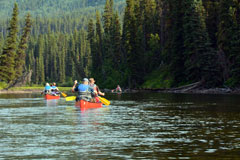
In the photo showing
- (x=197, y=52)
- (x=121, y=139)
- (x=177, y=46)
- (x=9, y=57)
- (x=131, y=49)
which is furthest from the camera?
(x=9, y=57)

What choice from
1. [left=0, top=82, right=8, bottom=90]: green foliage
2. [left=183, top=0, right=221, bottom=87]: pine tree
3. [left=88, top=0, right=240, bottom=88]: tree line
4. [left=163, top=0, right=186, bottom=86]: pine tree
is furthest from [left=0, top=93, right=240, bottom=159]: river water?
[left=0, top=82, right=8, bottom=90]: green foliage

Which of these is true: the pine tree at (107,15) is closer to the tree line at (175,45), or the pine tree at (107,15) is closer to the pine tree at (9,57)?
the tree line at (175,45)

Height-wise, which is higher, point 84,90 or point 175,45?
point 175,45

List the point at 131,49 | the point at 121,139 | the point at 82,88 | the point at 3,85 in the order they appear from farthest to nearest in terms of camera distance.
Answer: the point at 3,85
the point at 131,49
the point at 82,88
the point at 121,139

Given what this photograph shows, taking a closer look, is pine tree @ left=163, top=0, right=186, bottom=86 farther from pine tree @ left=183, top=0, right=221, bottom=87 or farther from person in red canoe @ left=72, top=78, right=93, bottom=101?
person in red canoe @ left=72, top=78, right=93, bottom=101

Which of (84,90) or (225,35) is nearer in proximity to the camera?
(84,90)

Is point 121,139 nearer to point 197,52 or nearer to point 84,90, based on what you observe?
point 84,90

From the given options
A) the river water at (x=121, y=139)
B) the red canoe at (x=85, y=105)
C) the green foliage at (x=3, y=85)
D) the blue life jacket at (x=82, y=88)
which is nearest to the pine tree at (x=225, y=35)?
the red canoe at (x=85, y=105)

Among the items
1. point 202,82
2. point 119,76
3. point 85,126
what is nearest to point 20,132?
point 85,126

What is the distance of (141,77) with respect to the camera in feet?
304

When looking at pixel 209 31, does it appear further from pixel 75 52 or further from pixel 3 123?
pixel 75 52

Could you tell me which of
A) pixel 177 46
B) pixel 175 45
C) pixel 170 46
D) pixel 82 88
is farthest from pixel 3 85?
pixel 82 88

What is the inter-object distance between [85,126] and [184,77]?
5376cm

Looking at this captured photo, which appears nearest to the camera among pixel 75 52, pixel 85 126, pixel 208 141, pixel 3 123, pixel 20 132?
pixel 208 141
